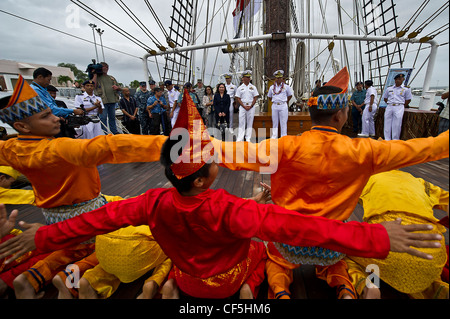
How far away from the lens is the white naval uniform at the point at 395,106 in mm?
4547

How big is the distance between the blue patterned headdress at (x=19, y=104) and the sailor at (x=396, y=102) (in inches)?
234

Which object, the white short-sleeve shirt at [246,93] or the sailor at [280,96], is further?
the white short-sleeve shirt at [246,93]

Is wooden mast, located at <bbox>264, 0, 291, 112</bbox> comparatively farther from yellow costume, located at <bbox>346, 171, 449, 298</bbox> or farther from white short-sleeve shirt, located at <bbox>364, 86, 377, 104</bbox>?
yellow costume, located at <bbox>346, 171, 449, 298</bbox>

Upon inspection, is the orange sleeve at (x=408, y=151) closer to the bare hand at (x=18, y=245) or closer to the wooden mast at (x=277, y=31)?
the bare hand at (x=18, y=245)

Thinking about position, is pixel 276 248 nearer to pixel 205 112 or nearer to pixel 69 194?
pixel 69 194

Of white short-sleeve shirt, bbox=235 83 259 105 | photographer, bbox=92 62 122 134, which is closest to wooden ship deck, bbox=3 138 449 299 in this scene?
photographer, bbox=92 62 122 134

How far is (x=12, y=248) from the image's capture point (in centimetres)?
87

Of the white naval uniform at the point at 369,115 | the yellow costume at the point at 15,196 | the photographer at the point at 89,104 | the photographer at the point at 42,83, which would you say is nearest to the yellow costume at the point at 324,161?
the yellow costume at the point at 15,196

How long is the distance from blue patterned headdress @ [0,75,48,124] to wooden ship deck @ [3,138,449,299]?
1046 millimetres

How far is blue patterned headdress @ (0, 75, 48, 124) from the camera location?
110 centimetres

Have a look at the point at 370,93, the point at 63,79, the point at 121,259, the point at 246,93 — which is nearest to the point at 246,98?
the point at 246,93

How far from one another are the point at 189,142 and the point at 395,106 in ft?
18.4

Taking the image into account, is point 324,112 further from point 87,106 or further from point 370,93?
point 370,93

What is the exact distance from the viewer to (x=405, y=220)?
109 centimetres
